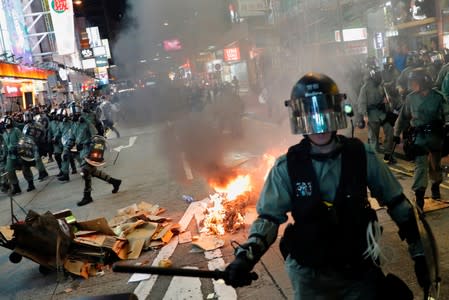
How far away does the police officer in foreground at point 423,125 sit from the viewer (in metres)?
5.04

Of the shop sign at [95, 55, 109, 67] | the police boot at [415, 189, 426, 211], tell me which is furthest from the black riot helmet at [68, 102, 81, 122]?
the shop sign at [95, 55, 109, 67]

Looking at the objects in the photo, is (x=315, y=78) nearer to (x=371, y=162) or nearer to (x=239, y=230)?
(x=371, y=162)

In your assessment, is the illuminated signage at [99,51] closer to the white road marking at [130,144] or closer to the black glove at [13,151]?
the white road marking at [130,144]

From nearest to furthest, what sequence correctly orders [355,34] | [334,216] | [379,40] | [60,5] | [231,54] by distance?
[334,216]
[379,40]
[355,34]
[60,5]
[231,54]

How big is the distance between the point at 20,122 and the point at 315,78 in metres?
11.6

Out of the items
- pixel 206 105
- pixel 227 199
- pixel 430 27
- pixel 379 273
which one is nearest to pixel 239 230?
pixel 227 199

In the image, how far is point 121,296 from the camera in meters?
2.08

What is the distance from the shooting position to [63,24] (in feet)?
71.7

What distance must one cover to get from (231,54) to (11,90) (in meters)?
14.0

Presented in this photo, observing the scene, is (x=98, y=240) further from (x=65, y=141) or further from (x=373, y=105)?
(x=373, y=105)

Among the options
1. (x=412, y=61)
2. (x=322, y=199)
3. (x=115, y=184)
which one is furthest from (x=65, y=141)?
(x=412, y=61)

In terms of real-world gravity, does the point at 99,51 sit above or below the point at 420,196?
above

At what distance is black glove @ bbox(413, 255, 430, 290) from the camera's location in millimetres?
2059

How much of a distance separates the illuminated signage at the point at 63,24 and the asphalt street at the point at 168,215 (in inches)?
391
